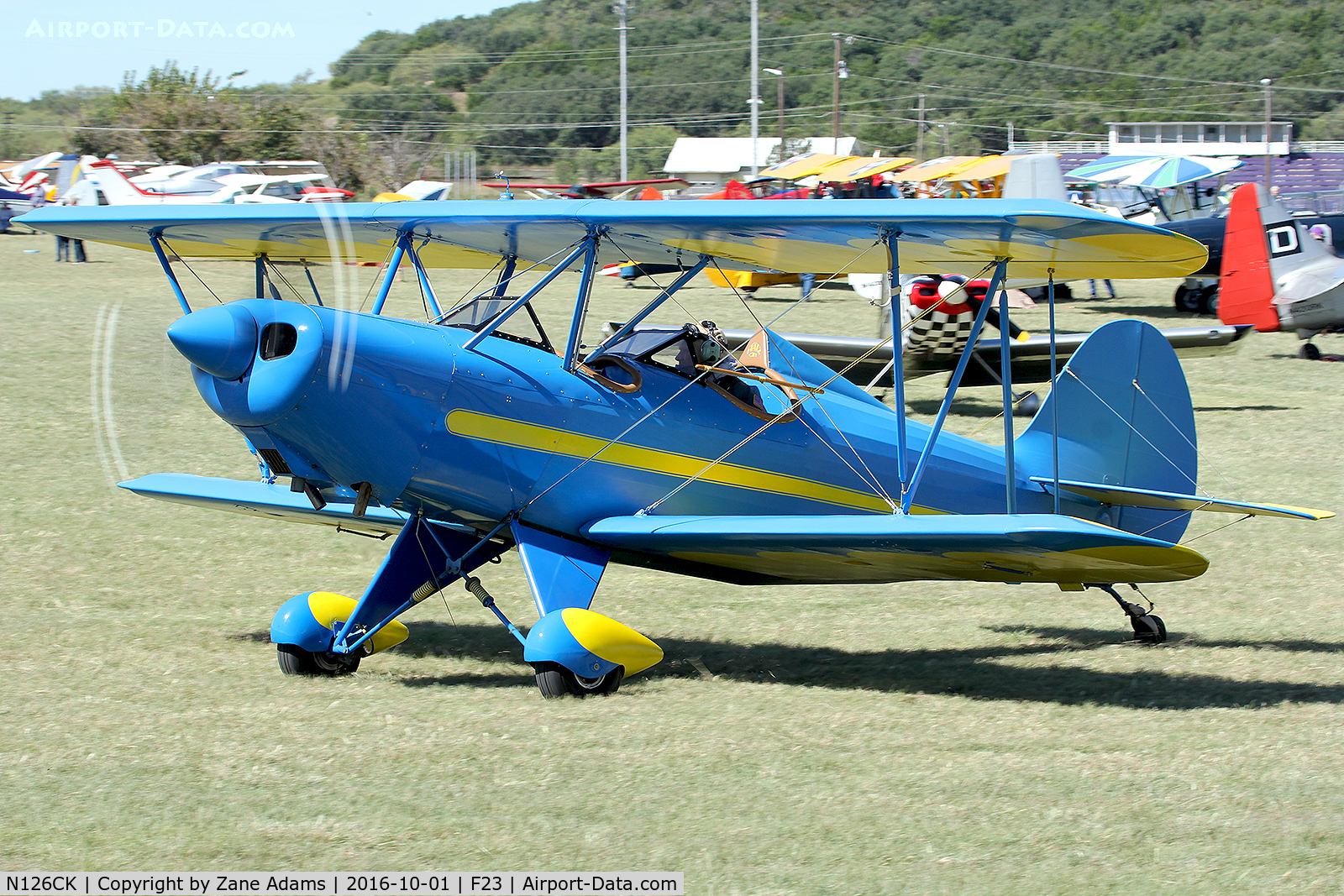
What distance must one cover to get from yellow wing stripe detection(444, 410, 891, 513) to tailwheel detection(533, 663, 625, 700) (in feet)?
3.64

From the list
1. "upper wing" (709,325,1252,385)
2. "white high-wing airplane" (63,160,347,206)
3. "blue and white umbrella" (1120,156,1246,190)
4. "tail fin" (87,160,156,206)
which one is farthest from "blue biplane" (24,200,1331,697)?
"tail fin" (87,160,156,206)

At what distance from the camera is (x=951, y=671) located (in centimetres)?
646

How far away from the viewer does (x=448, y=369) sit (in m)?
5.77

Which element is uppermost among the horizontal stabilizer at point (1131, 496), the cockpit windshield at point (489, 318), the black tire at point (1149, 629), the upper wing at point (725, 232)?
the upper wing at point (725, 232)

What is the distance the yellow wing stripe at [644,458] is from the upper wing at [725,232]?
1.04 metres

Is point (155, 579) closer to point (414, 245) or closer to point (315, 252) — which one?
point (315, 252)

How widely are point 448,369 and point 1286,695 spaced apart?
4357 mm

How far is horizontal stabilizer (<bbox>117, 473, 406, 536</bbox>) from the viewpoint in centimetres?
719

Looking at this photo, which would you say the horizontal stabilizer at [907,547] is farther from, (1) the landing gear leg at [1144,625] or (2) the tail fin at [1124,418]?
(2) the tail fin at [1124,418]

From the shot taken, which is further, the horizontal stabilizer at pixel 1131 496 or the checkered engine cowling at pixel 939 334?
the checkered engine cowling at pixel 939 334

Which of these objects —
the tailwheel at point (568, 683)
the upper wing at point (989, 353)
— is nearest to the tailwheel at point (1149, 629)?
the tailwheel at point (568, 683)

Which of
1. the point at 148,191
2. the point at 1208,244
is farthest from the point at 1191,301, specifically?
the point at 148,191

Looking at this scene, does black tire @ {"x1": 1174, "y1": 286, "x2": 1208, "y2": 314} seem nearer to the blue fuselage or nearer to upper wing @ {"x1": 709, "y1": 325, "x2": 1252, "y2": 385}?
upper wing @ {"x1": 709, "y1": 325, "x2": 1252, "y2": 385}

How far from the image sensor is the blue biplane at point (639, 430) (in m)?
5.40
